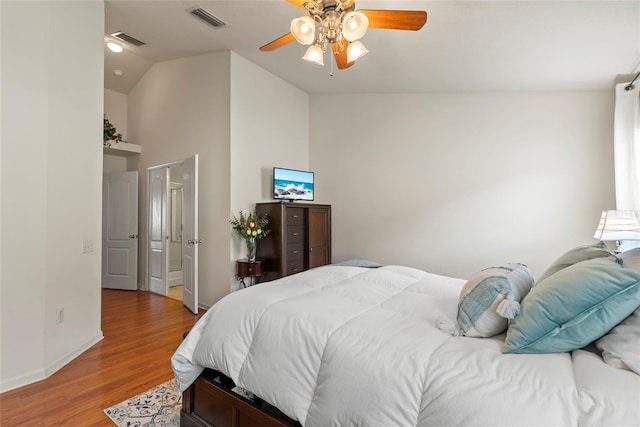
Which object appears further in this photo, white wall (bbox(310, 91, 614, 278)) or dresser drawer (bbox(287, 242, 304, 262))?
dresser drawer (bbox(287, 242, 304, 262))

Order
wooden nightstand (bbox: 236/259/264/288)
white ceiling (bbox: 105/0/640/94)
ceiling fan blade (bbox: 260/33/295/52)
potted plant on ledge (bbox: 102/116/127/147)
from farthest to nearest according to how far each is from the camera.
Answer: potted plant on ledge (bbox: 102/116/127/147)
wooden nightstand (bbox: 236/259/264/288)
white ceiling (bbox: 105/0/640/94)
ceiling fan blade (bbox: 260/33/295/52)

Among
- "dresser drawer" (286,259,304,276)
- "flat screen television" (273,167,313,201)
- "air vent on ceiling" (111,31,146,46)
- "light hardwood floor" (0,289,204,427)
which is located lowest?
"light hardwood floor" (0,289,204,427)

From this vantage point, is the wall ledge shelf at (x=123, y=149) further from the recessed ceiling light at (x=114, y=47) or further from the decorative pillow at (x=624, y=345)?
the decorative pillow at (x=624, y=345)

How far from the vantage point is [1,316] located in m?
2.16

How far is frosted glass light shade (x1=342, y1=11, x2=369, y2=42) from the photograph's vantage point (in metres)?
1.92

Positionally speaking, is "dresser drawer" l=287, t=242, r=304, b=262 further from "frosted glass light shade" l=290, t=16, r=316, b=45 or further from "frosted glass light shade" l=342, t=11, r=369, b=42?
"frosted glass light shade" l=342, t=11, r=369, b=42

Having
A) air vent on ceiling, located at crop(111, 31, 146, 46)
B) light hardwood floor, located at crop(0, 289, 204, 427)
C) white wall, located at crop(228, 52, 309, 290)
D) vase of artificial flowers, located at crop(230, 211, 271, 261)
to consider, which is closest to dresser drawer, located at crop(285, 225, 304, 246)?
vase of artificial flowers, located at crop(230, 211, 271, 261)

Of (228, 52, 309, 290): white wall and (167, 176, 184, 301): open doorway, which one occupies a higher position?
(228, 52, 309, 290): white wall

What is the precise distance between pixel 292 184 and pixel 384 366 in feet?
11.9

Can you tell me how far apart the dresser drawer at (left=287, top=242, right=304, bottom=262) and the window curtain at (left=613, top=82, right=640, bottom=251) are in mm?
3661

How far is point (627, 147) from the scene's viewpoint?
3.30m

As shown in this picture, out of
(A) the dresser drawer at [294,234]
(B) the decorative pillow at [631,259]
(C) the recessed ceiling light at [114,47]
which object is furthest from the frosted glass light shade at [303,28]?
(C) the recessed ceiling light at [114,47]

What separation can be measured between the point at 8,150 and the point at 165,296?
3.05 metres

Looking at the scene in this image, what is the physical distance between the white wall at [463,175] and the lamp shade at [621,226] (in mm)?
990
